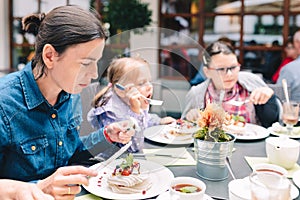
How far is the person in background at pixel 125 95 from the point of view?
3.80 ft

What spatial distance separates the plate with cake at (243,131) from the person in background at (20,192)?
97 centimetres

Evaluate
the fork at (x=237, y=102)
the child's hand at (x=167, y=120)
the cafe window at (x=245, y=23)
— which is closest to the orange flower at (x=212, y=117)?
the child's hand at (x=167, y=120)

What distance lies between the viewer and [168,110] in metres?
1.20

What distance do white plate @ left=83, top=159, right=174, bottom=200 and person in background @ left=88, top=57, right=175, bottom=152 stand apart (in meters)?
0.10

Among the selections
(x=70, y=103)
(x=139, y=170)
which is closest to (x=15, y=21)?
(x=70, y=103)

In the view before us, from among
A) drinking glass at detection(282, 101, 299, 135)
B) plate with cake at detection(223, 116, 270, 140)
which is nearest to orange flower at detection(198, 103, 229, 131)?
plate with cake at detection(223, 116, 270, 140)

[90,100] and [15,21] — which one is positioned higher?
[15,21]

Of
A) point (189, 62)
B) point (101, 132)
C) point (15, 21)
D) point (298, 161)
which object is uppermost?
point (15, 21)

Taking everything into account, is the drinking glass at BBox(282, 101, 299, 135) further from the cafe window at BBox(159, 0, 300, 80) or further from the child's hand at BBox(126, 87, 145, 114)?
the cafe window at BBox(159, 0, 300, 80)

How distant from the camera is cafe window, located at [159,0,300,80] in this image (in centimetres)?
412

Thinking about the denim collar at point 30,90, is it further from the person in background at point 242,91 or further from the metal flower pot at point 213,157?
the person in background at point 242,91

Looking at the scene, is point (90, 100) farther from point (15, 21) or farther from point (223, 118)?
point (15, 21)

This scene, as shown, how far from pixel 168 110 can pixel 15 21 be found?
4.51 metres

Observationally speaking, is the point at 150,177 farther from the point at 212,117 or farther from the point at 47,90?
the point at 47,90
